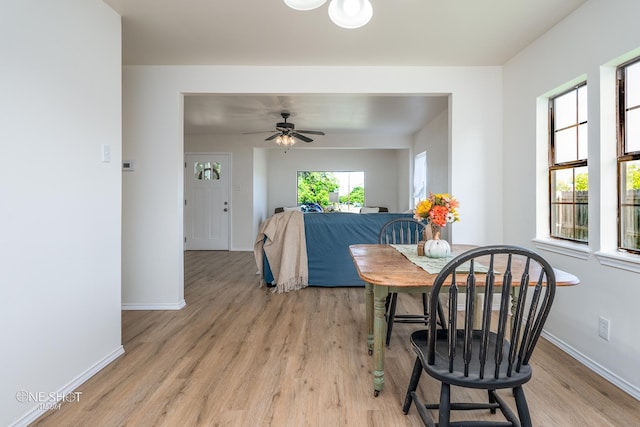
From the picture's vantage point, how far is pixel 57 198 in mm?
1748

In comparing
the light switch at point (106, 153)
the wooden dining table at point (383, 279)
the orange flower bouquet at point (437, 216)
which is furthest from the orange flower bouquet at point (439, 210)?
the light switch at point (106, 153)

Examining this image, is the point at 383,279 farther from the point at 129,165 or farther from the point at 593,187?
the point at 129,165

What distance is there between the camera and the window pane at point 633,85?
1901 mm

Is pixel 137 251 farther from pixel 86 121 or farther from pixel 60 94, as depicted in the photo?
pixel 60 94

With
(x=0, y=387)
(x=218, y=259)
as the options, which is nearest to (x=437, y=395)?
(x=0, y=387)

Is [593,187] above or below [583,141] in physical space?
below

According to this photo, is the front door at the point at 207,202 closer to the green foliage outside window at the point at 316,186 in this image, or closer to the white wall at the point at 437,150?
the green foliage outside window at the point at 316,186

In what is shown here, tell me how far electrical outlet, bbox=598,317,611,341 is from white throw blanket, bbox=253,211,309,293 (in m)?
2.64

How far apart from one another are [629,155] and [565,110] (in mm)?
723

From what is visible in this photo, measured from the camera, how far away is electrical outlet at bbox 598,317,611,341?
196 centimetres

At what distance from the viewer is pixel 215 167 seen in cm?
684

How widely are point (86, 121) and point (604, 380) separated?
3395 millimetres

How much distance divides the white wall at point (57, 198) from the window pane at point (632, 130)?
320 cm

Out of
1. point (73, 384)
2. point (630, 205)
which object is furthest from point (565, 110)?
point (73, 384)
